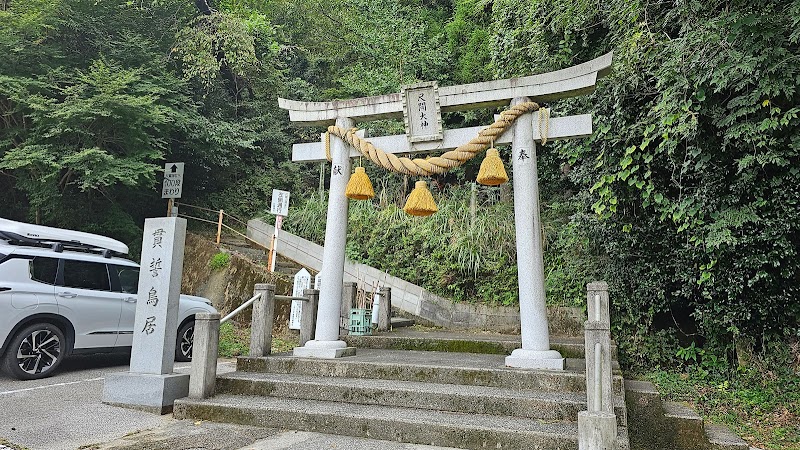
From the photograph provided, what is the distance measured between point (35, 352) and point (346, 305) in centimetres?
419

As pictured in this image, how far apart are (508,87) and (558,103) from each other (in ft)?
11.3

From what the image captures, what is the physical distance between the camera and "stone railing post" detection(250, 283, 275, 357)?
6.00 metres

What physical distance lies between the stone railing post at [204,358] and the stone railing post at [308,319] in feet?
5.52

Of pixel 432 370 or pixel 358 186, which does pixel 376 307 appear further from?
pixel 432 370

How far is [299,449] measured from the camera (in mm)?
3842

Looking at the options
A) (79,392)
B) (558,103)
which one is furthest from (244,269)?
(558,103)

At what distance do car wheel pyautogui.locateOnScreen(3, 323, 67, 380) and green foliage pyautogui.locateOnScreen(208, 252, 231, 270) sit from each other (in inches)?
197

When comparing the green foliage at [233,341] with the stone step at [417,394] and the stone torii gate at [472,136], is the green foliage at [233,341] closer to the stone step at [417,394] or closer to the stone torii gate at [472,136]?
the stone torii gate at [472,136]

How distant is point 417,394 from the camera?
4598 mm

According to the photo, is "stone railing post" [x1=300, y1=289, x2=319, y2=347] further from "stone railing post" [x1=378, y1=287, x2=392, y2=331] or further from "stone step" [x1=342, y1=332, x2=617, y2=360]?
"stone railing post" [x1=378, y1=287, x2=392, y2=331]

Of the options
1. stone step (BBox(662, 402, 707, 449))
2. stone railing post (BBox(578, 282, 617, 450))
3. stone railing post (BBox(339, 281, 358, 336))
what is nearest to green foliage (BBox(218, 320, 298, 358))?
stone railing post (BBox(339, 281, 358, 336))

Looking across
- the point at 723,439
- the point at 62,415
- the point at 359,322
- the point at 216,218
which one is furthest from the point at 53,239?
the point at 723,439

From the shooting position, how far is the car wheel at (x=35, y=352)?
5.97 m

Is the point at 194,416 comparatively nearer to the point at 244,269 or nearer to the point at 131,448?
the point at 131,448
